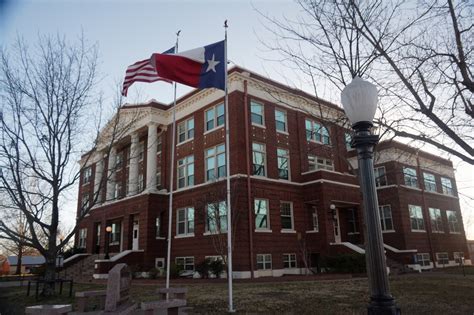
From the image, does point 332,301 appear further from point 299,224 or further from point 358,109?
point 299,224

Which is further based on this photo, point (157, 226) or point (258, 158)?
point (157, 226)

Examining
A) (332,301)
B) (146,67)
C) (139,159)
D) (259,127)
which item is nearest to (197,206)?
(259,127)

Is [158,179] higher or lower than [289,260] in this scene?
higher

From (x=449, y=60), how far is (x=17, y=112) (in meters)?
15.3

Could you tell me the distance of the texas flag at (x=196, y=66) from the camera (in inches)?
439

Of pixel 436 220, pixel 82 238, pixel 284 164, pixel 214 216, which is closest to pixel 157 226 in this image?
pixel 214 216

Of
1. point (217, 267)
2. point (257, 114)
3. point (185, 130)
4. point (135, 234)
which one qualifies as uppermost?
point (185, 130)

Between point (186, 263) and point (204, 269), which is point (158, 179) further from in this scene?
point (204, 269)

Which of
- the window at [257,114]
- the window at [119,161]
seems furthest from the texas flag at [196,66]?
the window at [257,114]

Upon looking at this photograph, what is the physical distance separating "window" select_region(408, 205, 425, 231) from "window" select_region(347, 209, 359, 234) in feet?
16.9

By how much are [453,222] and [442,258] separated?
5.38 metres

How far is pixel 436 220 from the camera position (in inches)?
1275

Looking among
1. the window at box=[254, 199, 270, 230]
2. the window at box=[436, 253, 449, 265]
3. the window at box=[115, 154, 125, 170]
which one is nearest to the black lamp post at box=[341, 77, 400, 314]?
the window at box=[115, 154, 125, 170]

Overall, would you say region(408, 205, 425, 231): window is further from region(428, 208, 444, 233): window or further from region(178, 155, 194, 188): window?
region(178, 155, 194, 188): window
